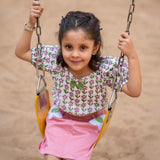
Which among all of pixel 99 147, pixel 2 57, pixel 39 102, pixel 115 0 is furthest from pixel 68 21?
pixel 115 0

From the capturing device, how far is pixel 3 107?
9.60 ft

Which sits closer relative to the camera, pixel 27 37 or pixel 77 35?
pixel 77 35

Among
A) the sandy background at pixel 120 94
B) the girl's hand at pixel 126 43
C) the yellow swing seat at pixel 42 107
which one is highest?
the girl's hand at pixel 126 43

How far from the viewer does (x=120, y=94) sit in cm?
324

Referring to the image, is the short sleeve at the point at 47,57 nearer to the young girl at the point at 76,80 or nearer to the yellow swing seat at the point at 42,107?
the young girl at the point at 76,80

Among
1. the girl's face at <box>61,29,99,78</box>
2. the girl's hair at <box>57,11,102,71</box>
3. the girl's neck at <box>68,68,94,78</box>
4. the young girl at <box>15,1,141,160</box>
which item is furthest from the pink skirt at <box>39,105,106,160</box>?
the girl's hair at <box>57,11,102,71</box>

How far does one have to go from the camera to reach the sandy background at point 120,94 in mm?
2512

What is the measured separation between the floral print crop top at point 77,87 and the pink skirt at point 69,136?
0.20ft

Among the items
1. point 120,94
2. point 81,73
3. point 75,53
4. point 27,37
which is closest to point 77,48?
point 75,53

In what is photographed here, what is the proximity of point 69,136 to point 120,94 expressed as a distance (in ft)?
4.91

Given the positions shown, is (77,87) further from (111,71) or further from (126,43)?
(126,43)

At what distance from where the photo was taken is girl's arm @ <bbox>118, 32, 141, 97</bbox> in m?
1.57

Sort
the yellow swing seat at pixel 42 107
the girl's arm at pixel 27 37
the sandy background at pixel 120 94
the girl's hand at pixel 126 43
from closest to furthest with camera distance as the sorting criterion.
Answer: the girl's hand at pixel 126 43 → the girl's arm at pixel 27 37 → the yellow swing seat at pixel 42 107 → the sandy background at pixel 120 94

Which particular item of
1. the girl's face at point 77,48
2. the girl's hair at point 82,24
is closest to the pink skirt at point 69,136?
the girl's face at point 77,48
